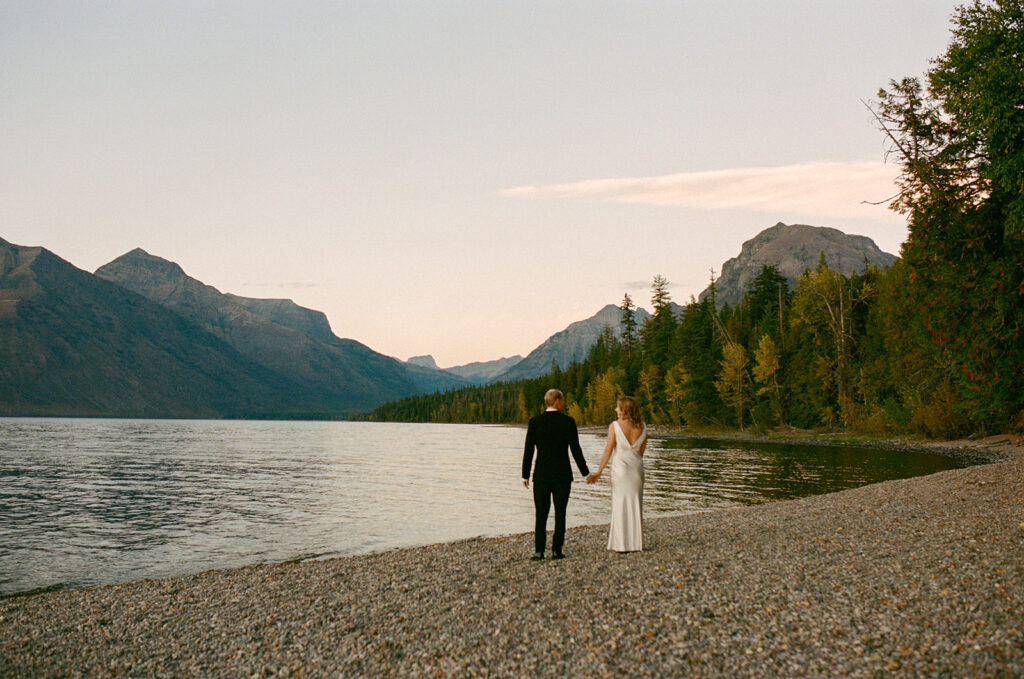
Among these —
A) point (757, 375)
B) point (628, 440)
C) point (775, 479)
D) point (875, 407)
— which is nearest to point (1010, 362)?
point (775, 479)

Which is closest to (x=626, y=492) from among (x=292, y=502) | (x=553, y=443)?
(x=553, y=443)

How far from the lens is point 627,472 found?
45.5ft

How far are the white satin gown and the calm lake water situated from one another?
9.28 metres

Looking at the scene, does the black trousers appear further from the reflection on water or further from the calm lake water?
the reflection on water

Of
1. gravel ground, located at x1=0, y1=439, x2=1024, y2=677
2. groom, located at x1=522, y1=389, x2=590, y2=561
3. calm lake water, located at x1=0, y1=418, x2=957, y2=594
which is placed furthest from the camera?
calm lake water, located at x1=0, y1=418, x2=957, y2=594

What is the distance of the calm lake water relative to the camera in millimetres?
20797

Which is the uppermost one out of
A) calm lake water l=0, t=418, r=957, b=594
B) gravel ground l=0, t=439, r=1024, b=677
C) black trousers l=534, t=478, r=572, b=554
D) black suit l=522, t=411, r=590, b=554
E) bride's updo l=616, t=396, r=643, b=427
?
bride's updo l=616, t=396, r=643, b=427

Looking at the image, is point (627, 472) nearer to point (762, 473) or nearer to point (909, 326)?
point (762, 473)

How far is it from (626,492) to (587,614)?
4.48 meters

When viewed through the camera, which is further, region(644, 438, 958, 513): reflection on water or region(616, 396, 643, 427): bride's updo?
region(644, 438, 958, 513): reflection on water

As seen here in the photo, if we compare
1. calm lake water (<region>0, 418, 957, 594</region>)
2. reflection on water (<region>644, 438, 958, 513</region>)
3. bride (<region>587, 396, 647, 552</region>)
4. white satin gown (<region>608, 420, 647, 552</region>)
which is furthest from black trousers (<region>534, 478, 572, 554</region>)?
reflection on water (<region>644, 438, 958, 513</region>)

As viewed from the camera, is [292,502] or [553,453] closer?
[553,453]

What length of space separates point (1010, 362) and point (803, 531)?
15.4 metres

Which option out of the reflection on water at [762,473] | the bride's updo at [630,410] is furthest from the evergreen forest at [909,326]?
the bride's updo at [630,410]
